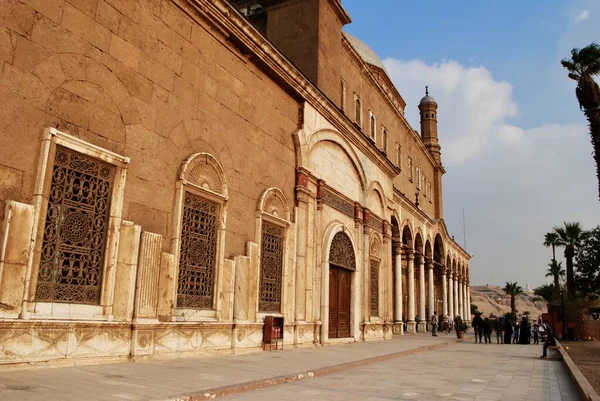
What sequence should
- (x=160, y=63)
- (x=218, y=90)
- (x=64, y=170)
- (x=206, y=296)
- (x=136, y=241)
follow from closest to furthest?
(x=64, y=170) → (x=136, y=241) → (x=160, y=63) → (x=206, y=296) → (x=218, y=90)

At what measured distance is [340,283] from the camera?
1549 centimetres

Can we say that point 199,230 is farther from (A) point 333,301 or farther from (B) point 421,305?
(B) point 421,305

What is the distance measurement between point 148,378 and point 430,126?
35.6 meters

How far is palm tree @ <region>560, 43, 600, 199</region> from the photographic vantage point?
64.1ft

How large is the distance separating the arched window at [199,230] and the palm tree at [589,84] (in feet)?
53.5

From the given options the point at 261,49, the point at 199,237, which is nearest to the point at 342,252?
the point at 261,49

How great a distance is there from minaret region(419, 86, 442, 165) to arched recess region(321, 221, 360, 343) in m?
23.6

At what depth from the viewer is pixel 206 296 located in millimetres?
9453

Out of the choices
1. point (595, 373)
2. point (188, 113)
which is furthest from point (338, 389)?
point (595, 373)

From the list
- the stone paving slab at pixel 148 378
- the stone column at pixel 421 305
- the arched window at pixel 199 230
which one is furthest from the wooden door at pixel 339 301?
the stone column at pixel 421 305

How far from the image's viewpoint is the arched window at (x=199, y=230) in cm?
886

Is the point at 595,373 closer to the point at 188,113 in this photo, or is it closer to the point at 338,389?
the point at 338,389

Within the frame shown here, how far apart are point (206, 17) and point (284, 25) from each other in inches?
284

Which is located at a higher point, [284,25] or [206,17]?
[284,25]
